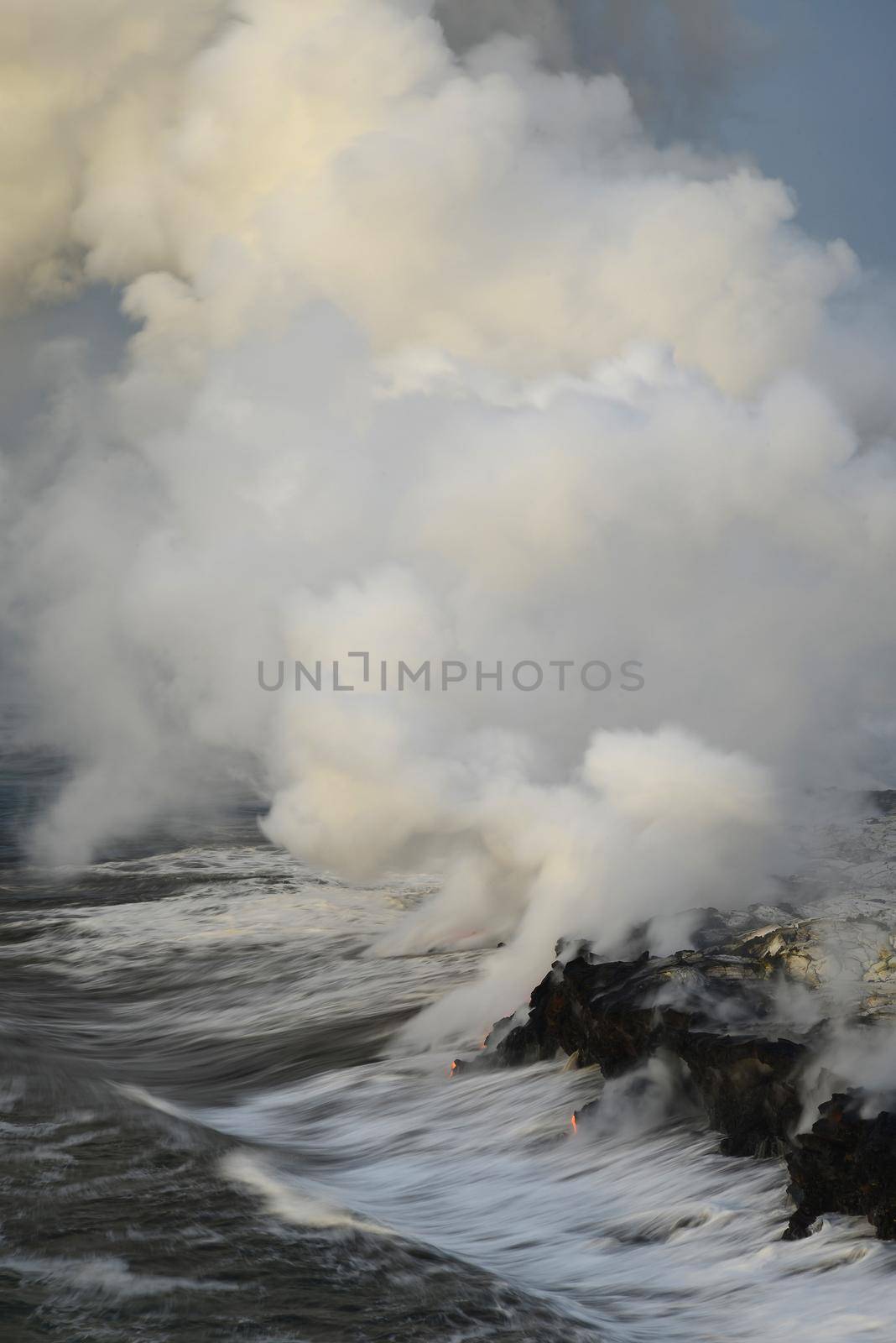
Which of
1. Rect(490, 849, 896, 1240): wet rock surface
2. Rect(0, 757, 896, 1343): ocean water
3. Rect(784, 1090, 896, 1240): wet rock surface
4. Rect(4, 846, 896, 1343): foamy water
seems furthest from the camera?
Rect(490, 849, 896, 1240): wet rock surface

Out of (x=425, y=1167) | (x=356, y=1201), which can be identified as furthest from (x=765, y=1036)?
(x=356, y=1201)

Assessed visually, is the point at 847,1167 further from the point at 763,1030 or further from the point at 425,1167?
the point at 425,1167

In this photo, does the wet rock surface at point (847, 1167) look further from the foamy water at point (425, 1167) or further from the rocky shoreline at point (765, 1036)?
the foamy water at point (425, 1167)

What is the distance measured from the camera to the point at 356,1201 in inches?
500

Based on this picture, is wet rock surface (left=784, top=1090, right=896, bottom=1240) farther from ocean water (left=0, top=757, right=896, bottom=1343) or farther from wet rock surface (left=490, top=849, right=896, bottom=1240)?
ocean water (left=0, top=757, right=896, bottom=1343)

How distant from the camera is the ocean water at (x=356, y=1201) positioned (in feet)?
30.5

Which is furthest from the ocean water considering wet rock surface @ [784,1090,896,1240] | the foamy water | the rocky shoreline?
the rocky shoreline

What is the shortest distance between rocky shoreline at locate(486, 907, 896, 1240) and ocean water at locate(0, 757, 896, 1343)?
0.37 m

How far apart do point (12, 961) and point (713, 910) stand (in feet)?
52.2

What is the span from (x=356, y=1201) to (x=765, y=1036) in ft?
14.9

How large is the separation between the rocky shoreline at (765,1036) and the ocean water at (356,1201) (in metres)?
0.37

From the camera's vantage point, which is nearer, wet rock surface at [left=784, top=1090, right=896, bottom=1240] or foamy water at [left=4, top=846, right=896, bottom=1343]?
foamy water at [left=4, top=846, right=896, bottom=1343]

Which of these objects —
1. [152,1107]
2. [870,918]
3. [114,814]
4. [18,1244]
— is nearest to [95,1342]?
[18,1244]

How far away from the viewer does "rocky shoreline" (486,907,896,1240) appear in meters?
10.8
